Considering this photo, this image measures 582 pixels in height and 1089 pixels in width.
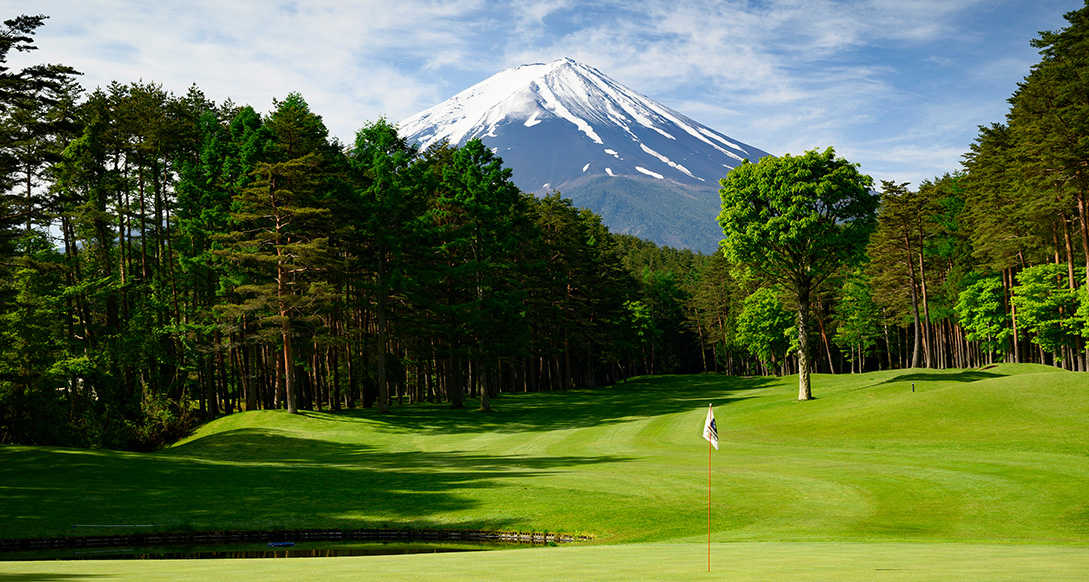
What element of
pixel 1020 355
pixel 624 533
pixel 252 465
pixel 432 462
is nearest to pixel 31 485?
pixel 252 465

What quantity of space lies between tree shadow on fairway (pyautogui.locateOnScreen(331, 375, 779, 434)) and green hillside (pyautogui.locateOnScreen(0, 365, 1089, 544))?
1479mm

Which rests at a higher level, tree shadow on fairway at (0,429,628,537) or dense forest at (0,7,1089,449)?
dense forest at (0,7,1089,449)

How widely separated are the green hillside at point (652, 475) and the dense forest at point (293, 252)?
6476 mm

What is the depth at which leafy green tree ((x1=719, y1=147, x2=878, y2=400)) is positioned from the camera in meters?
37.3

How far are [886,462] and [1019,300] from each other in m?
32.3

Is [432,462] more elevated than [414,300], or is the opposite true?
[414,300]

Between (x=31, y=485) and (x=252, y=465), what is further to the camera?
(x=252, y=465)

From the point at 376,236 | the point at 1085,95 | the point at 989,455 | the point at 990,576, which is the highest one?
the point at 1085,95

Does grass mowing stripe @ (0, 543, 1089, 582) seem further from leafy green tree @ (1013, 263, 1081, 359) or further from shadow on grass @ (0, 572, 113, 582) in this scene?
leafy green tree @ (1013, 263, 1081, 359)

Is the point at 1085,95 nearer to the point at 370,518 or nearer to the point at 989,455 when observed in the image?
the point at 989,455

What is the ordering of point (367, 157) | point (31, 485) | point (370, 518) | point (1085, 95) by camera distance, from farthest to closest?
point (367, 157), point (1085, 95), point (31, 485), point (370, 518)

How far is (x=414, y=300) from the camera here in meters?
46.6

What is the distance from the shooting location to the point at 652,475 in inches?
939

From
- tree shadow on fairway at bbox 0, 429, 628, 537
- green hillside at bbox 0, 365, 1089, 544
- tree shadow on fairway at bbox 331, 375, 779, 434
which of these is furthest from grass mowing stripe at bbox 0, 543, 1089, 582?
tree shadow on fairway at bbox 331, 375, 779, 434
